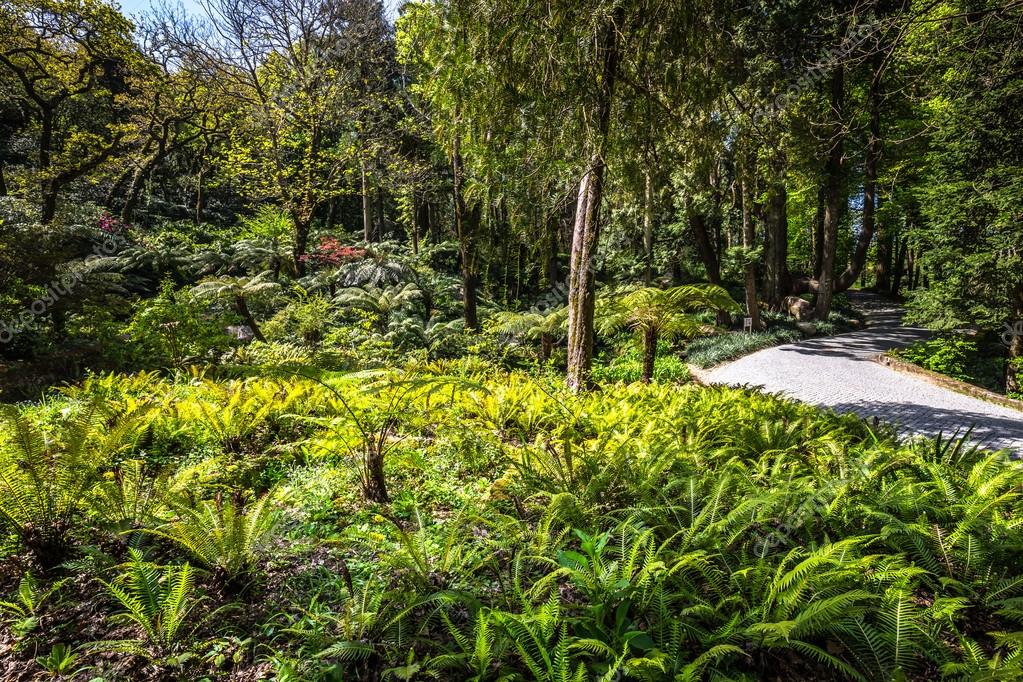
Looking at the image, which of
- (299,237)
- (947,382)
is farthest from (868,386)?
(299,237)

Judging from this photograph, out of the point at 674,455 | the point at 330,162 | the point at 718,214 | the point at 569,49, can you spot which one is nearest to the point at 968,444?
the point at 674,455

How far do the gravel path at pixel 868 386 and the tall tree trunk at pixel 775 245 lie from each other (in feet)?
9.42

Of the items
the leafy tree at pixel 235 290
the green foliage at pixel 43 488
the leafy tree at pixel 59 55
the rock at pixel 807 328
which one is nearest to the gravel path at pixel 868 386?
the rock at pixel 807 328

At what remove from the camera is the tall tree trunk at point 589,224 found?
448 cm

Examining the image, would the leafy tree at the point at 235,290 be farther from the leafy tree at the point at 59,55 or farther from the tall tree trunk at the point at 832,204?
the tall tree trunk at the point at 832,204

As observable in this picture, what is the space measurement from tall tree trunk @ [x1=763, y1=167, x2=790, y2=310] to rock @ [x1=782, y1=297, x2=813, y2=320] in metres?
0.30

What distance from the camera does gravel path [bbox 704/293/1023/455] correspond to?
6.72m

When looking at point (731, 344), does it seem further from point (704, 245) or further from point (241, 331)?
point (241, 331)

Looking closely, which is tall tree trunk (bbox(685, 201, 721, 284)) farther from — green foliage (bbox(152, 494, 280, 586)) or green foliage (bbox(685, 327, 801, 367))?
green foliage (bbox(152, 494, 280, 586))

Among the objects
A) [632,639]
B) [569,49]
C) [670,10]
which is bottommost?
[632,639]

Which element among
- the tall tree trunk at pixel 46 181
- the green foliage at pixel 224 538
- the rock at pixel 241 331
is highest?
the tall tree trunk at pixel 46 181

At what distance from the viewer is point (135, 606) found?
172 cm

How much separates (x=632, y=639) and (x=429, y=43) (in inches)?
202

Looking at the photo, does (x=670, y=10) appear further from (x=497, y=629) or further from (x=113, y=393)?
(x=113, y=393)
